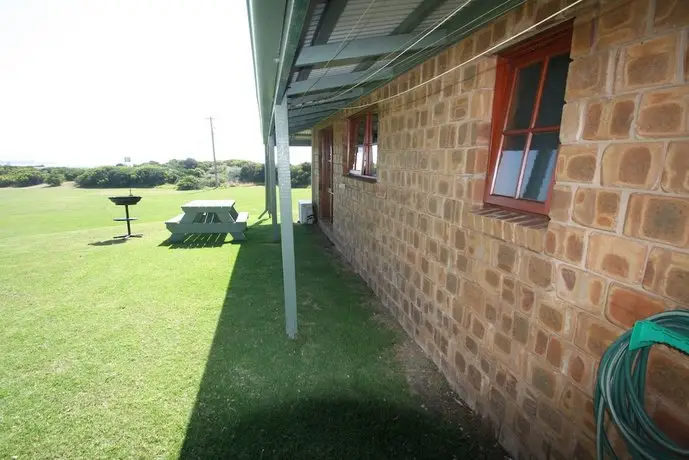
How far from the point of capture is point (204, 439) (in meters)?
2.30

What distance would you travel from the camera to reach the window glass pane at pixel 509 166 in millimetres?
2293

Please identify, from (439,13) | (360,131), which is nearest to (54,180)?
(360,131)

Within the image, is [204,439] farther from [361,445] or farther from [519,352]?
[519,352]

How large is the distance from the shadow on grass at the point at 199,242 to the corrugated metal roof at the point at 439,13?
6568mm

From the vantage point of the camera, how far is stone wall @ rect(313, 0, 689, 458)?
132 cm

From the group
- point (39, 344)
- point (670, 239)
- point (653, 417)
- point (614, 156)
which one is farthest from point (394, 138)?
point (39, 344)

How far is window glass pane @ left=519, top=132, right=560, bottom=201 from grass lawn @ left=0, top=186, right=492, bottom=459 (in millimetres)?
1839

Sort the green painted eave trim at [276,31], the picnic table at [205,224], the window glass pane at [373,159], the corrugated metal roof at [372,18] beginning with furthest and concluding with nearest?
the picnic table at [205,224] < the window glass pane at [373,159] < the corrugated metal roof at [372,18] < the green painted eave trim at [276,31]

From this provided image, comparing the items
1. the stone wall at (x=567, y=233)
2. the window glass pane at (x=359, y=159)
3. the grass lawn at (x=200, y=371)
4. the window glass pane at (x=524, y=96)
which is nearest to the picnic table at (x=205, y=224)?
the grass lawn at (x=200, y=371)

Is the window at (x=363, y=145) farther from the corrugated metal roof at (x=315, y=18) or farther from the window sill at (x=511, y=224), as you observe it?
the window sill at (x=511, y=224)

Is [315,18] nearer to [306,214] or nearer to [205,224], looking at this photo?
[205,224]

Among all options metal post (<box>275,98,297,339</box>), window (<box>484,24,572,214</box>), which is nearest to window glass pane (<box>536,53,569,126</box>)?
window (<box>484,24,572,214</box>)

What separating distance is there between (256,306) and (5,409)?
243 centimetres

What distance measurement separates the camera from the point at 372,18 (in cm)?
234
